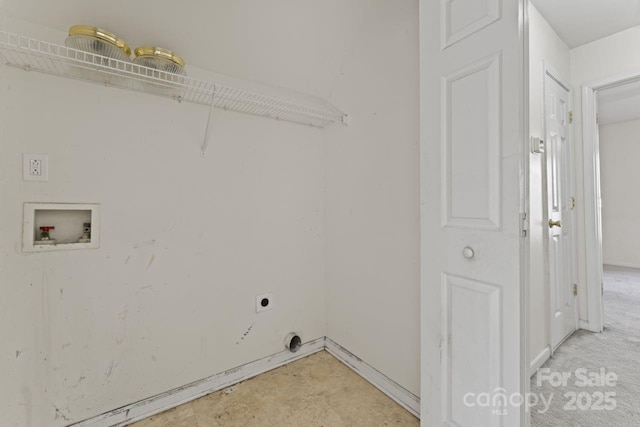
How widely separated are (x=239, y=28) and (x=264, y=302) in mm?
1716

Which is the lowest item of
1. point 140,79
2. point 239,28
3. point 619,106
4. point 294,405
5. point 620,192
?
point 294,405

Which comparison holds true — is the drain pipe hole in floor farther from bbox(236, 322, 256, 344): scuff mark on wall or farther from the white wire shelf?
the white wire shelf

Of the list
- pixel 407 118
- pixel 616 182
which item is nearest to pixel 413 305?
→ pixel 407 118

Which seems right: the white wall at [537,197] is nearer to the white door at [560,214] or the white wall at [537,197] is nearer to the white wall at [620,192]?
the white door at [560,214]

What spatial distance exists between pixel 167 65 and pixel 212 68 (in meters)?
0.35

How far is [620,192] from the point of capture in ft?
12.6

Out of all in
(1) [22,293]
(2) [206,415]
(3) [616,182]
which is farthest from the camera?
(3) [616,182]

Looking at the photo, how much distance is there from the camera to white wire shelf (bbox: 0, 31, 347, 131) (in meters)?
1.12

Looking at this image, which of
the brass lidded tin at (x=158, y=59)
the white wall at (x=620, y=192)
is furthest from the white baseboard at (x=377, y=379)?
the white wall at (x=620, y=192)

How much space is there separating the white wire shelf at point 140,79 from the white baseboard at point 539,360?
6.50 ft

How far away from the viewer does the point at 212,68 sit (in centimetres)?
159

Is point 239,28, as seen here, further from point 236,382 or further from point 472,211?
point 236,382

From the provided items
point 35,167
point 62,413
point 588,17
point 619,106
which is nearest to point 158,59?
point 35,167

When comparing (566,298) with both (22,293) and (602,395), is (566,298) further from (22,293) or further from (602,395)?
(22,293)
